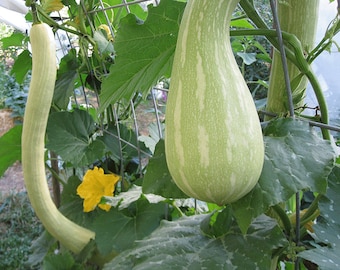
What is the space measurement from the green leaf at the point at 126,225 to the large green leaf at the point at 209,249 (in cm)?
25

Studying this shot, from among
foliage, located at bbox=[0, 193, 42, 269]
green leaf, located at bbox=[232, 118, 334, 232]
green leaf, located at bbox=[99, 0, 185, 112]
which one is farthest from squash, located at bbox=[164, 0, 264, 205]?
foliage, located at bbox=[0, 193, 42, 269]

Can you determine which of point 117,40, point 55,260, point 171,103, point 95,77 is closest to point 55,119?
point 95,77

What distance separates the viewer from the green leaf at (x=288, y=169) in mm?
410

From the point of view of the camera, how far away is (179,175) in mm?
380

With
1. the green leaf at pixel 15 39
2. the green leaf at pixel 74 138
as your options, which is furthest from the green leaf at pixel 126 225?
the green leaf at pixel 15 39

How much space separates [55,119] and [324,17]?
0.77 meters

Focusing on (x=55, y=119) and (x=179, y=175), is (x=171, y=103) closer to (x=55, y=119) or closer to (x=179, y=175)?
(x=179, y=175)

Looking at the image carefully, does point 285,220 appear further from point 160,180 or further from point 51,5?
point 51,5

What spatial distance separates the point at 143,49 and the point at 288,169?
0.25 m

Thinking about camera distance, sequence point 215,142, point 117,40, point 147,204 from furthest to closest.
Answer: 1. point 147,204
2. point 117,40
3. point 215,142

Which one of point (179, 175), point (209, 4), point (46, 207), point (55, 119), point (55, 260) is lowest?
point (55, 260)

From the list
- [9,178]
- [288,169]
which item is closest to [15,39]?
[288,169]

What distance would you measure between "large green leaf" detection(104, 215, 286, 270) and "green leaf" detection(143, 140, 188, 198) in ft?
0.25

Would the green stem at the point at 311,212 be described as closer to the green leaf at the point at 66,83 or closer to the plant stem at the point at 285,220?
the plant stem at the point at 285,220
